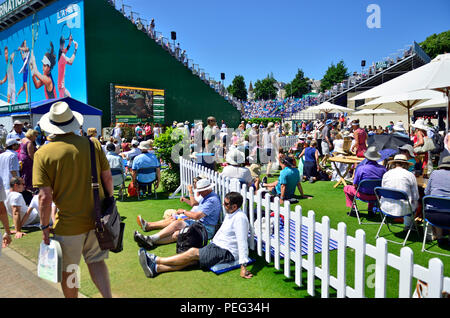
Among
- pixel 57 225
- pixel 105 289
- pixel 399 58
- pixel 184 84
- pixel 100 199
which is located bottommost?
pixel 105 289

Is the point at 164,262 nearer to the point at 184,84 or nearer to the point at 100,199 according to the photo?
the point at 100,199

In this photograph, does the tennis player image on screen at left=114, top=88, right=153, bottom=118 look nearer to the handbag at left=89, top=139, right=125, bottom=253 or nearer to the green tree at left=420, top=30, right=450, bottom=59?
the handbag at left=89, top=139, right=125, bottom=253

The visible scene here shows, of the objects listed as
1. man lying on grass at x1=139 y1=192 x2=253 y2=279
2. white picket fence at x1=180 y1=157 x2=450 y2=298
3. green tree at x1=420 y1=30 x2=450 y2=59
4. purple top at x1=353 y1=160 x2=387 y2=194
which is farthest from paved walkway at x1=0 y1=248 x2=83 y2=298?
green tree at x1=420 y1=30 x2=450 y2=59

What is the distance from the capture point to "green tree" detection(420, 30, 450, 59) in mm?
48094

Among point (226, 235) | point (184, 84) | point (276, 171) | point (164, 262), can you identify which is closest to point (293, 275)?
point (226, 235)

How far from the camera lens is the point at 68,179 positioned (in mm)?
2672

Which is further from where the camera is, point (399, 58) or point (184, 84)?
point (399, 58)

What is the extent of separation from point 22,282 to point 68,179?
6.03 feet

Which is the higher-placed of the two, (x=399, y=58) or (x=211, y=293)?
(x=399, y=58)

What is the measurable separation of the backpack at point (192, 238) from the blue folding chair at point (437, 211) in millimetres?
2966

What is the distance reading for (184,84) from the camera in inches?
1061

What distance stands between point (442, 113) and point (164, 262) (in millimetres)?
29058
